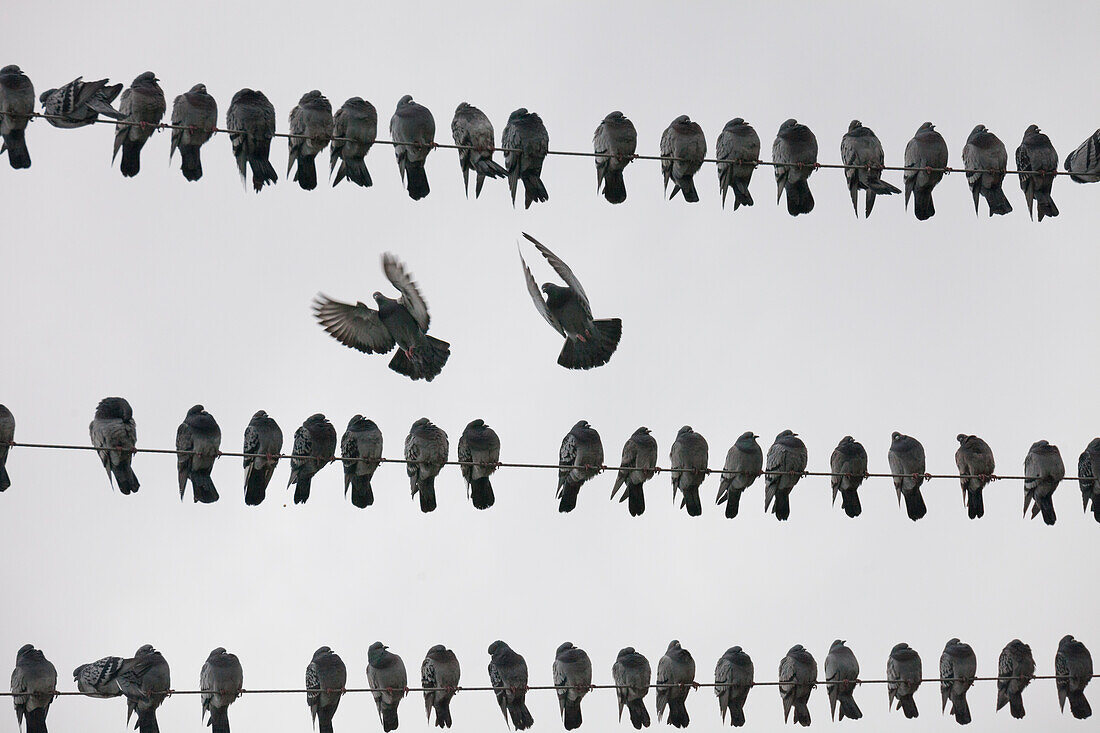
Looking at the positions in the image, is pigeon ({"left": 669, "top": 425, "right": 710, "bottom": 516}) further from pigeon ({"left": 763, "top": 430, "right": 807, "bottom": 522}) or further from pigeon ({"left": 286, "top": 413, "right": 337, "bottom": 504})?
pigeon ({"left": 286, "top": 413, "right": 337, "bottom": 504})

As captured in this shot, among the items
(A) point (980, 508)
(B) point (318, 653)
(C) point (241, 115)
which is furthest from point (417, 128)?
(A) point (980, 508)

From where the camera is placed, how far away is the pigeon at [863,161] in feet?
60.6

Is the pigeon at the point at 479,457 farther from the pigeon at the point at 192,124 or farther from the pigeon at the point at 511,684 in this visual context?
the pigeon at the point at 192,124

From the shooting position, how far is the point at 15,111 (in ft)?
53.6

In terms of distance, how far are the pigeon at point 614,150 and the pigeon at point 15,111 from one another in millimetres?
5027

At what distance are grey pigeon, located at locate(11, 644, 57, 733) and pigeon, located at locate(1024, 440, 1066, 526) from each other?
352 inches

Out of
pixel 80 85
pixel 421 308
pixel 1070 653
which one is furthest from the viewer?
pixel 1070 653

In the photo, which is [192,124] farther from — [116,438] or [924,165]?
[924,165]

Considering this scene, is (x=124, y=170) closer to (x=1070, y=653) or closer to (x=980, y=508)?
(x=980, y=508)

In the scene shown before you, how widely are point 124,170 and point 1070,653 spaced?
1003 cm

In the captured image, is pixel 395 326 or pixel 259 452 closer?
pixel 259 452

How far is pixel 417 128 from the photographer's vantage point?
18.9 metres

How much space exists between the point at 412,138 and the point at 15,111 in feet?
12.8

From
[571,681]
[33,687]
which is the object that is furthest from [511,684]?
[33,687]
